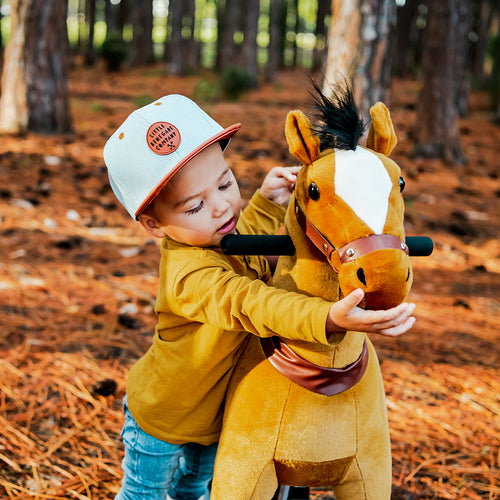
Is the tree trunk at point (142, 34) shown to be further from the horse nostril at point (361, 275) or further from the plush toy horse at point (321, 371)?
the horse nostril at point (361, 275)

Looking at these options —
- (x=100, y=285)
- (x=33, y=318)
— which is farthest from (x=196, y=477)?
(x=100, y=285)

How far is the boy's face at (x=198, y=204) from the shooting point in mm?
1427

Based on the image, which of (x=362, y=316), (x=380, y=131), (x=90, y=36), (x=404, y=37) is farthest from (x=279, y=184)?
(x=90, y=36)

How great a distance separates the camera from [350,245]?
45.8 inches

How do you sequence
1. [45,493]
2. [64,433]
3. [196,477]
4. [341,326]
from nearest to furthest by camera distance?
[341,326] < [196,477] < [45,493] < [64,433]

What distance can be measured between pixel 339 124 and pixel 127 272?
2.90m

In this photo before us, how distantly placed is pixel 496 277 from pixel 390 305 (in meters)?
3.56

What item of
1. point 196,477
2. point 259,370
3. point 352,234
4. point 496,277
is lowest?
point 496,277

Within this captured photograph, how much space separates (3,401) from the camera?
2.54 metres

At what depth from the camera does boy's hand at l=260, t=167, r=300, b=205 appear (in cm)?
167

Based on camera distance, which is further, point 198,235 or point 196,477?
point 196,477

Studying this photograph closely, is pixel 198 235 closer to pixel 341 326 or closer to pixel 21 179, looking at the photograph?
pixel 341 326

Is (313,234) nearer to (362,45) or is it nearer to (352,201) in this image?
(352,201)

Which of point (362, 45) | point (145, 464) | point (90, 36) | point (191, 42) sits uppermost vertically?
point (362, 45)
